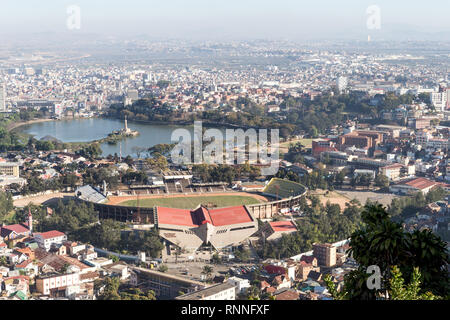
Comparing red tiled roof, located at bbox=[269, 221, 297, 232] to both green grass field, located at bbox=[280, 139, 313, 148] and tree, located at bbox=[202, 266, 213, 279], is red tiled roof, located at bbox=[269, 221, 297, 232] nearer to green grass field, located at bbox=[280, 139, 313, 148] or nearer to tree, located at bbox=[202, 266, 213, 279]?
tree, located at bbox=[202, 266, 213, 279]

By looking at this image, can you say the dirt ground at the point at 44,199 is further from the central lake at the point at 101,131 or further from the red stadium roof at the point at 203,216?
the central lake at the point at 101,131

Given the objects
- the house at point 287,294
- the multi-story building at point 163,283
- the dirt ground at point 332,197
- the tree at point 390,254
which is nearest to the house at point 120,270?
the multi-story building at point 163,283

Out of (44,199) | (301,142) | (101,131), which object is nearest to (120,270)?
(44,199)

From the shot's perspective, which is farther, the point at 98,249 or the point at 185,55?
the point at 185,55

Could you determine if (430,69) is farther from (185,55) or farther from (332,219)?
(332,219)

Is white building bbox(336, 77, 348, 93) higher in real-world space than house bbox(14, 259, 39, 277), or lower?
higher

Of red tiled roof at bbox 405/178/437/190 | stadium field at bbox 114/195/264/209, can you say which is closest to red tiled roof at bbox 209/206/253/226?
stadium field at bbox 114/195/264/209
